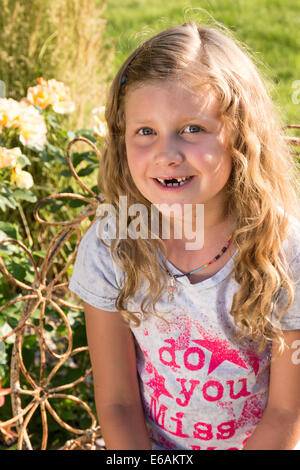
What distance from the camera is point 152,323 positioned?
1.40 meters

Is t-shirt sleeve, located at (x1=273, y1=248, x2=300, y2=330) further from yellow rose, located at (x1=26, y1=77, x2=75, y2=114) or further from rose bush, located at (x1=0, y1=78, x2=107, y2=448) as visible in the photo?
yellow rose, located at (x1=26, y1=77, x2=75, y2=114)

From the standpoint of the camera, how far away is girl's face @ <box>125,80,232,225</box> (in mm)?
1201

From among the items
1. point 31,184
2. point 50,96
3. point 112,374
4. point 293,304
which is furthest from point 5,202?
point 293,304

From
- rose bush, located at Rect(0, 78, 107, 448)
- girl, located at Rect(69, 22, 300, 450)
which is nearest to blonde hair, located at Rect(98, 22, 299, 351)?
girl, located at Rect(69, 22, 300, 450)

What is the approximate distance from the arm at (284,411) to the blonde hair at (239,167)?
4 cm

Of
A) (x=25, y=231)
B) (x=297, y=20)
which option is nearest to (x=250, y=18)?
(x=297, y=20)

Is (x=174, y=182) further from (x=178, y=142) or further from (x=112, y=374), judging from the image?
(x=112, y=374)

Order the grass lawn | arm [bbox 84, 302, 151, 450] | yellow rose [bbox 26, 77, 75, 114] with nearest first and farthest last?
arm [bbox 84, 302, 151, 450] < yellow rose [bbox 26, 77, 75, 114] < the grass lawn

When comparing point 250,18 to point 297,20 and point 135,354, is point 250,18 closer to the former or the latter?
point 297,20

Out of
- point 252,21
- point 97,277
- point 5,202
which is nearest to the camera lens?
point 97,277

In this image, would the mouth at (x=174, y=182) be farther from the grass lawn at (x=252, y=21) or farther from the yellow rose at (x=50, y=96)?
the grass lawn at (x=252, y=21)

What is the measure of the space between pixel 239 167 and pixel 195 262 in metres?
0.24

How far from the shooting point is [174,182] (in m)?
1.24

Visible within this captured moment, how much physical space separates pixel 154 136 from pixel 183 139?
69 mm
